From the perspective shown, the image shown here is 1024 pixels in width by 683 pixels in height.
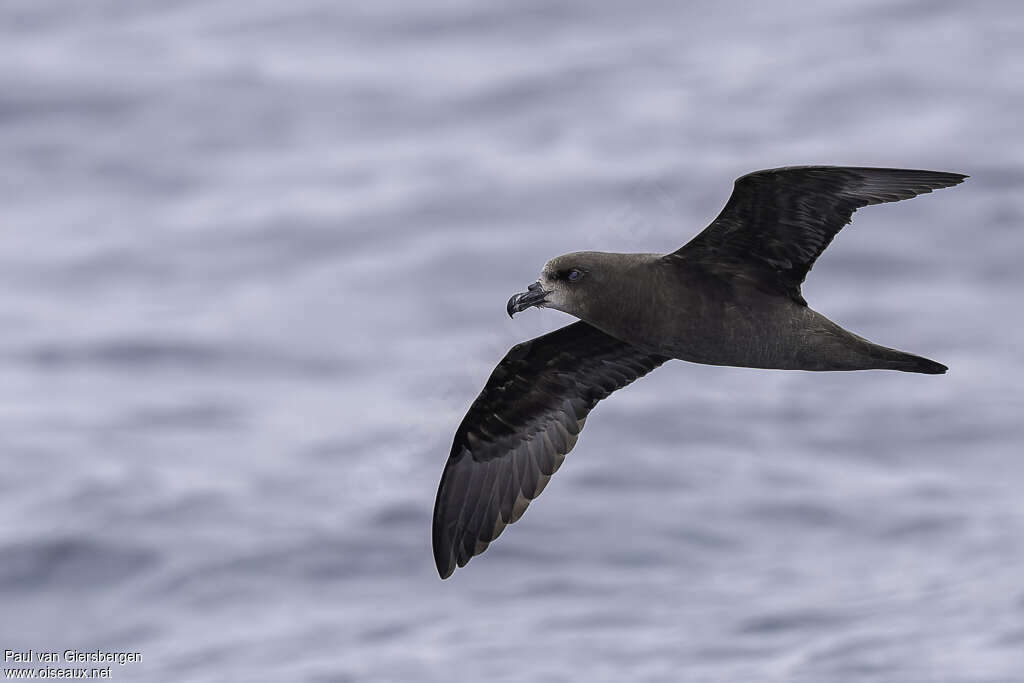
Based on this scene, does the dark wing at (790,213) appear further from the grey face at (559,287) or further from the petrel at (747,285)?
the grey face at (559,287)

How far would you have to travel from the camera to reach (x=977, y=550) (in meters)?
23.3

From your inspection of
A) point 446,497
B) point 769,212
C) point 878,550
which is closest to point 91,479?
point 878,550

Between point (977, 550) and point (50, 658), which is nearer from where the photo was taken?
point (50, 658)

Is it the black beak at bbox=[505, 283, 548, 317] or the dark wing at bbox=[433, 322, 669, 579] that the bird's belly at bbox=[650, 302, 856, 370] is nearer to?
the black beak at bbox=[505, 283, 548, 317]

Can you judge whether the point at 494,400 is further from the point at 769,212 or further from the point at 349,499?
the point at 349,499

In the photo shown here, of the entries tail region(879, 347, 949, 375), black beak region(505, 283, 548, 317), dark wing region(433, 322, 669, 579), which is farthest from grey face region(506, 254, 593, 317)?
tail region(879, 347, 949, 375)

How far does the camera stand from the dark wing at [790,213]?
360 inches

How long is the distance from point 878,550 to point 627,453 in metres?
3.43

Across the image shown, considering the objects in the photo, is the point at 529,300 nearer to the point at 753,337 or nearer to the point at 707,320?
the point at 707,320

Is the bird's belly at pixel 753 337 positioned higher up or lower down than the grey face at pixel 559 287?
lower down

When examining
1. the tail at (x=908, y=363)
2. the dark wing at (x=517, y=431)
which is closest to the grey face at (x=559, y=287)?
the dark wing at (x=517, y=431)

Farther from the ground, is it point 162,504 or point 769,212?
point 162,504

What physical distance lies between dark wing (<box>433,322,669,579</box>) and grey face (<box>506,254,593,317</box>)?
1.38m

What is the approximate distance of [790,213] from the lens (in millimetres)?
9539
